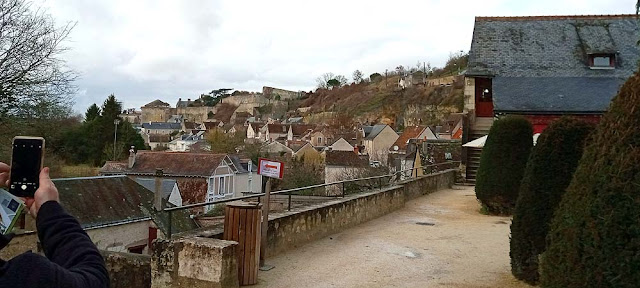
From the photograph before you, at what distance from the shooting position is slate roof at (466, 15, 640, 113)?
66.9 feet

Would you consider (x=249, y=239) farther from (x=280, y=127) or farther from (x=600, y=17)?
(x=280, y=127)

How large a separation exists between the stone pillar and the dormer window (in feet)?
72.2

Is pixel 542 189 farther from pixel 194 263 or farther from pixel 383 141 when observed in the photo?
pixel 383 141

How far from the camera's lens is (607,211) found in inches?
136

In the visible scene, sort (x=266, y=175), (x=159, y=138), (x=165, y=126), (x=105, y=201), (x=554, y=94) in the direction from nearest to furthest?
(x=266, y=175)
(x=105, y=201)
(x=554, y=94)
(x=159, y=138)
(x=165, y=126)

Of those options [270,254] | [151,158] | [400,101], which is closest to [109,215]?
[270,254]

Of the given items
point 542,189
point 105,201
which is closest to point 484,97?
point 105,201

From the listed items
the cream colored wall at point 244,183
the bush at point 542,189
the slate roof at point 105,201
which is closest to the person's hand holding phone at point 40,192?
the bush at point 542,189

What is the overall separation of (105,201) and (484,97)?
1729 cm

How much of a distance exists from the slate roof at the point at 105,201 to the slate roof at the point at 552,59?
562 inches

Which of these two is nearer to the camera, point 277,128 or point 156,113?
point 277,128

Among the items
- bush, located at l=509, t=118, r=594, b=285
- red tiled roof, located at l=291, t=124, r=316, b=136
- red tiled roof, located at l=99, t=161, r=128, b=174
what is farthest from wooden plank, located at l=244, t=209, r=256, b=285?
red tiled roof, located at l=291, t=124, r=316, b=136

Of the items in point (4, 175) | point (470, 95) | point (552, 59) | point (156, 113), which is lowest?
point (4, 175)

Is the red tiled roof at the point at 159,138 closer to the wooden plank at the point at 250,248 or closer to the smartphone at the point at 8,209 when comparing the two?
the wooden plank at the point at 250,248
